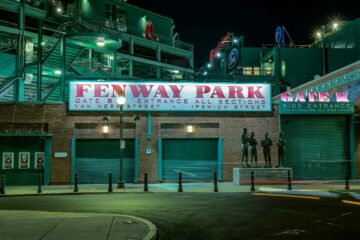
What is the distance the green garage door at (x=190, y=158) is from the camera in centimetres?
2781

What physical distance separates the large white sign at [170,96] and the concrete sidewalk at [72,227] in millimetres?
14166

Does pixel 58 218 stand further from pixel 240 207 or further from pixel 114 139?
pixel 114 139

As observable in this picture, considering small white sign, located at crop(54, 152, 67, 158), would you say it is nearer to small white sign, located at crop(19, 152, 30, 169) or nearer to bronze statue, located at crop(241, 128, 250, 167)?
small white sign, located at crop(19, 152, 30, 169)

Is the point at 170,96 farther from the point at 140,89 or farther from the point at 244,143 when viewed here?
the point at 244,143

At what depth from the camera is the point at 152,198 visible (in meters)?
18.3

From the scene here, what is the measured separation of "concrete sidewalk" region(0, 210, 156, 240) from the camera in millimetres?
10020

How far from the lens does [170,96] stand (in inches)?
1089

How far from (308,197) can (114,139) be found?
1282 cm

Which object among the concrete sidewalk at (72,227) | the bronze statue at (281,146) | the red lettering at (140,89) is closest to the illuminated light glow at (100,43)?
the red lettering at (140,89)

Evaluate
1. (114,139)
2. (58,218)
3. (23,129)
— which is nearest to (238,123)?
(114,139)

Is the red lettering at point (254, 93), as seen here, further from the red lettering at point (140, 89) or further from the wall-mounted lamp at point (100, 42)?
the wall-mounted lamp at point (100, 42)

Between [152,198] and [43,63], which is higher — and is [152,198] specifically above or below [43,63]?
below

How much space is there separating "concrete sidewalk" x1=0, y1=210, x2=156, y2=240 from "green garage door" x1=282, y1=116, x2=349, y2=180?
1782 centimetres

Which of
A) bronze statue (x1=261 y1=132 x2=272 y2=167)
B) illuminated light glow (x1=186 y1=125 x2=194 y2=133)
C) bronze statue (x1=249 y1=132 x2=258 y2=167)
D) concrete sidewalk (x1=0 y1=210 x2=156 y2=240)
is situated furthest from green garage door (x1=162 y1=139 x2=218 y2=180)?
concrete sidewalk (x1=0 y1=210 x2=156 y2=240)
